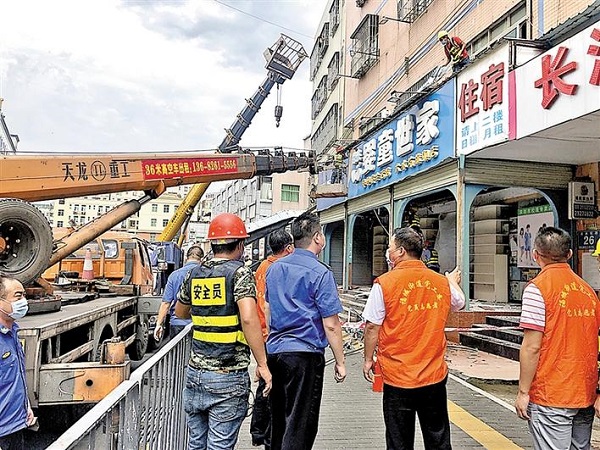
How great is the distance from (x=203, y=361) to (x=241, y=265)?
2.35ft

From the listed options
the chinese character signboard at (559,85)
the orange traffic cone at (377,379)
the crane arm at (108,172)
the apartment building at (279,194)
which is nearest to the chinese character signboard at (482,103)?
the chinese character signboard at (559,85)

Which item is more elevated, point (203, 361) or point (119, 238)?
point (119, 238)

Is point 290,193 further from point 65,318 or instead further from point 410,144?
point 65,318

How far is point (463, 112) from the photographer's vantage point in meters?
10.5

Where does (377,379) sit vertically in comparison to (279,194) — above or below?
below

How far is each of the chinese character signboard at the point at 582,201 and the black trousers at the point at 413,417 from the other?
25.2 feet

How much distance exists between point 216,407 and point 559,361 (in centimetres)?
226

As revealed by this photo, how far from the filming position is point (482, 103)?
9.77 meters

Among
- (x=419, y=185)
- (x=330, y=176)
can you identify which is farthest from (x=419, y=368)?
(x=330, y=176)

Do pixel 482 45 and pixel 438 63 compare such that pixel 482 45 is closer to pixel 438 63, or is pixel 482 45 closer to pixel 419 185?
pixel 438 63

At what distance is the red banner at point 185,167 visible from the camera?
382 inches

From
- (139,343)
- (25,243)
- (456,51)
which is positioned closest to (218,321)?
(25,243)

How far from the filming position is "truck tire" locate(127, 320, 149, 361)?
9656mm

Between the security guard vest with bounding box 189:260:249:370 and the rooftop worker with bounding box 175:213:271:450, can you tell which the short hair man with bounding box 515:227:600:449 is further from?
the security guard vest with bounding box 189:260:249:370
